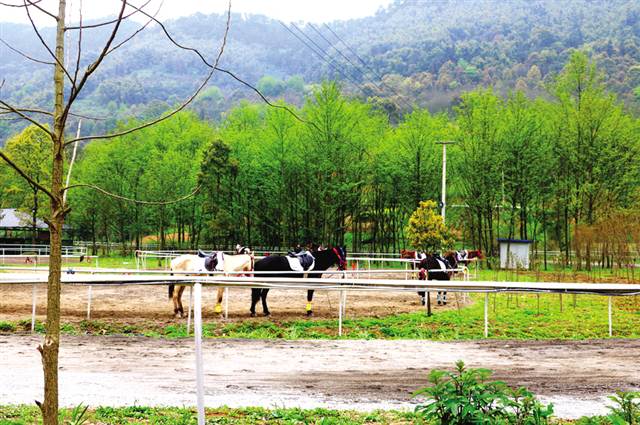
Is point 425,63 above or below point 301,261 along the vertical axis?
above

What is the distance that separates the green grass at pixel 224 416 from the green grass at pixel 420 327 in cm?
527

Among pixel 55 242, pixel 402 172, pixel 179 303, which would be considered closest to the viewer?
pixel 55 242

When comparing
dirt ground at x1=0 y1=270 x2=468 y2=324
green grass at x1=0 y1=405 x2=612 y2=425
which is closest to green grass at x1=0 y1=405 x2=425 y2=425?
green grass at x1=0 y1=405 x2=612 y2=425

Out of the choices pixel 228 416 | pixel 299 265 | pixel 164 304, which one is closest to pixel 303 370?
pixel 228 416

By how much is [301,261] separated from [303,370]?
7385 millimetres

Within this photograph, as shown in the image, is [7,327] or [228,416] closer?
[228,416]

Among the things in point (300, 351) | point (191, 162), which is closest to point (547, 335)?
point (300, 351)

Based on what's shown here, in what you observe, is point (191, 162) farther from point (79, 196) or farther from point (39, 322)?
point (39, 322)

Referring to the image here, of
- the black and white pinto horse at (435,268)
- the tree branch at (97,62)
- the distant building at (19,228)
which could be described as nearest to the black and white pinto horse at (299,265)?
the black and white pinto horse at (435,268)

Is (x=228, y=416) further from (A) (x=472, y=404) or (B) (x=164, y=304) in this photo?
(B) (x=164, y=304)

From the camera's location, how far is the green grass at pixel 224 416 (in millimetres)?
6121

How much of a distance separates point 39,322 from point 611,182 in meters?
34.2

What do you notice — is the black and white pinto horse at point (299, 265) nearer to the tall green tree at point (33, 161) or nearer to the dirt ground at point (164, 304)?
the dirt ground at point (164, 304)

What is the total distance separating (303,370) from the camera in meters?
8.98
